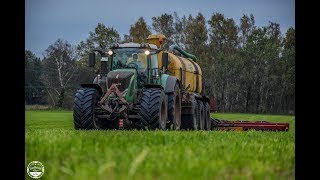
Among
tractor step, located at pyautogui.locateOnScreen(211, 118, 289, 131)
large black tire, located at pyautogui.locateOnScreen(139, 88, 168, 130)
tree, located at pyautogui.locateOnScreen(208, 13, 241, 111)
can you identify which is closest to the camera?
tree, located at pyautogui.locateOnScreen(208, 13, 241, 111)

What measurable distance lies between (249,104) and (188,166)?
549cm

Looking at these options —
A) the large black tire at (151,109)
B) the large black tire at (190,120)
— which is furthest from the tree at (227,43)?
the large black tire at (190,120)

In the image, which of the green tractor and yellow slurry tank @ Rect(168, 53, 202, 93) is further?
yellow slurry tank @ Rect(168, 53, 202, 93)

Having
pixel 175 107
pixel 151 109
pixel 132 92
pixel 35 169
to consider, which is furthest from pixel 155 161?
pixel 175 107

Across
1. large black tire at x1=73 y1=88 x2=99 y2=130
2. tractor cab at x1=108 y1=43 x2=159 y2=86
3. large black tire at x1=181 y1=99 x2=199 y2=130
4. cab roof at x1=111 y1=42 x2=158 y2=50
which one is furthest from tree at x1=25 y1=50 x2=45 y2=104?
large black tire at x1=181 y1=99 x2=199 y2=130

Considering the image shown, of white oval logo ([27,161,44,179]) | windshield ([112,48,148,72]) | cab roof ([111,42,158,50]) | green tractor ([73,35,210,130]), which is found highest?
cab roof ([111,42,158,50])

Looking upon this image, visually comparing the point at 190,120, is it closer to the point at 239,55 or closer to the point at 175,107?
the point at 175,107

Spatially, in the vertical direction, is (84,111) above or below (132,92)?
below

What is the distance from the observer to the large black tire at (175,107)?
39.3 ft

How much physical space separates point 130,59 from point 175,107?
1487mm

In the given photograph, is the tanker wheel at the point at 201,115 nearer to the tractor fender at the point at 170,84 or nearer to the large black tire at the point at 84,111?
the tractor fender at the point at 170,84

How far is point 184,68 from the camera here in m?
14.4

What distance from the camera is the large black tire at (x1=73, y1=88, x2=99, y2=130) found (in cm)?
1105

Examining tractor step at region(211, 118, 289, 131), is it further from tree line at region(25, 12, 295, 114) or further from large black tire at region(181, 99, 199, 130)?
tree line at region(25, 12, 295, 114)
